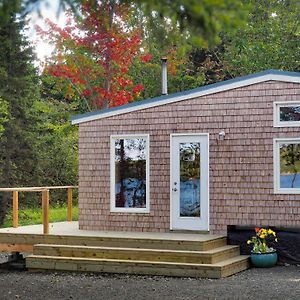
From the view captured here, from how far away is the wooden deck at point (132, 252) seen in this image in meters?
10.3

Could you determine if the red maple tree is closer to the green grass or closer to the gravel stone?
the green grass

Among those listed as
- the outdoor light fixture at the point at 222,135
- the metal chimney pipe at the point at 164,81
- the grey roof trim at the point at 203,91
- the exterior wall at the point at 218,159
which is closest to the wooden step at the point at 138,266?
the exterior wall at the point at 218,159

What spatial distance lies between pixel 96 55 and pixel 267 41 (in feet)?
20.7

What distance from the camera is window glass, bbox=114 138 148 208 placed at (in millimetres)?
12320

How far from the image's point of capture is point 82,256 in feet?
36.6

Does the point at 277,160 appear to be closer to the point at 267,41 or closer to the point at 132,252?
the point at 132,252

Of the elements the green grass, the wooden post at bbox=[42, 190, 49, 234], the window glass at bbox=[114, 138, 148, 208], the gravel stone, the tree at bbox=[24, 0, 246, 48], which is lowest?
the gravel stone

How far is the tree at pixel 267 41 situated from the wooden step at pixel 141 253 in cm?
1135

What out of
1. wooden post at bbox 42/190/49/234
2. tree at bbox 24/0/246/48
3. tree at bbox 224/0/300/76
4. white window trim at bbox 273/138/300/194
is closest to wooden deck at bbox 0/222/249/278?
wooden post at bbox 42/190/49/234

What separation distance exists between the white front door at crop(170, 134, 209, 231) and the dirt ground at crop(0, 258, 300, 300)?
157cm

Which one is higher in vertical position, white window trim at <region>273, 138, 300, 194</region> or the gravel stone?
white window trim at <region>273, 138, 300, 194</region>

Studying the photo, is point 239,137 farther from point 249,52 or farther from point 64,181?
point 64,181

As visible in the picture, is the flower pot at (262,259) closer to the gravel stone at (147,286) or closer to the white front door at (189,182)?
the gravel stone at (147,286)

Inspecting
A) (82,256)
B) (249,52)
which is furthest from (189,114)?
(249,52)
